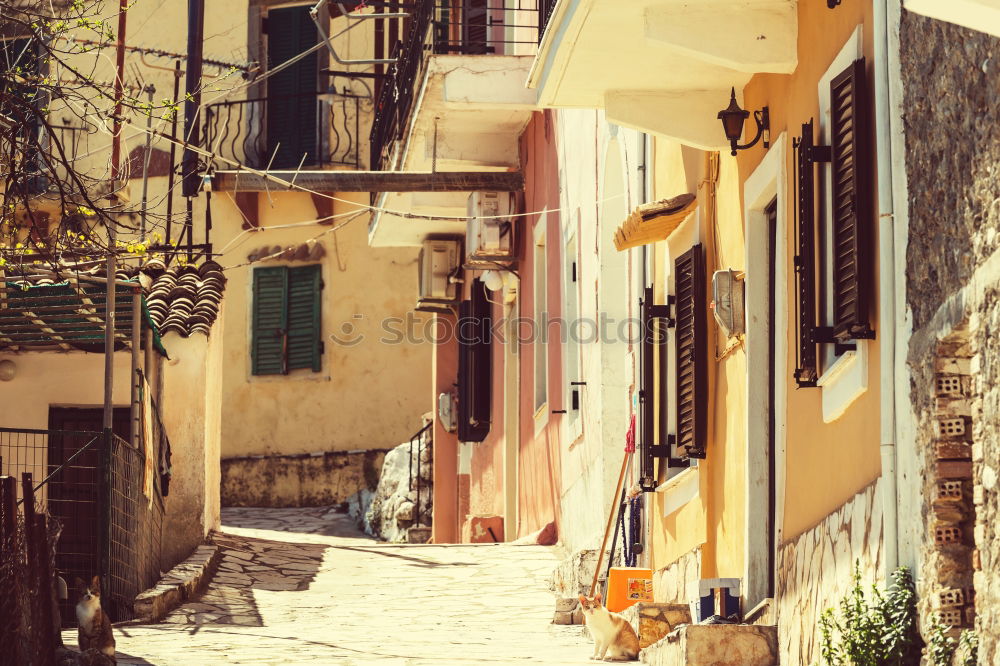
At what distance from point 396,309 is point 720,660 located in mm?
18329

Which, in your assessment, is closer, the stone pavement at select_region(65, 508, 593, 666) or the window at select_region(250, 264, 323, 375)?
the stone pavement at select_region(65, 508, 593, 666)

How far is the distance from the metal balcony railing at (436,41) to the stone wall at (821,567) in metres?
7.58

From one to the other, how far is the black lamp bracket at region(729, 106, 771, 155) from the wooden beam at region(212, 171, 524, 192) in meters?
7.50

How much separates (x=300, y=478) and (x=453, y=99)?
1083 cm

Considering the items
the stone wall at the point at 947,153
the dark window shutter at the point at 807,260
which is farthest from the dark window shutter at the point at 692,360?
the stone wall at the point at 947,153

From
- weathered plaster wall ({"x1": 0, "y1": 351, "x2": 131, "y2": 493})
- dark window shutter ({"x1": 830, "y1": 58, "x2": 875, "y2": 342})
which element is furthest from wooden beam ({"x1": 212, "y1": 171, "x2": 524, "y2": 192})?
dark window shutter ({"x1": 830, "y1": 58, "x2": 875, "y2": 342})

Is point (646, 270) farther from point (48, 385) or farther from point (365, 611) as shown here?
point (48, 385)


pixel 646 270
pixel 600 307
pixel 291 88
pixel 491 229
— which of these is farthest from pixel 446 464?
pixel 646 270

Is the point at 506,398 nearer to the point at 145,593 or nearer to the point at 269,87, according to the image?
the point at 145,593

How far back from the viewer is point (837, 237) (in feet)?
23.8

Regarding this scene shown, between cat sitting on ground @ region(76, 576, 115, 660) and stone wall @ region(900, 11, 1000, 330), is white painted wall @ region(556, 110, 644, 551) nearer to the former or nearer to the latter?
cat sitting on ground @ region(76, 576, 115, 660)

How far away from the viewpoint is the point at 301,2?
26.3 m

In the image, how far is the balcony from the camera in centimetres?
1567

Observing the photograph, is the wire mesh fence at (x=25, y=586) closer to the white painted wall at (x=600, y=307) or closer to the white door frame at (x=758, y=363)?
the white door frame at (x=758, y=363)
